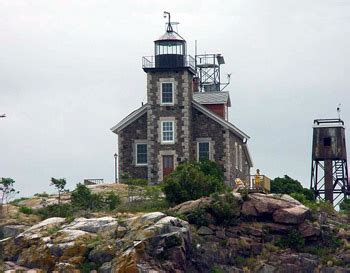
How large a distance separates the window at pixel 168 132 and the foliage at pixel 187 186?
7.98 m

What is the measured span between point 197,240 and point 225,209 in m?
2.49

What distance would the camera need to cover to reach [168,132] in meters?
90.6

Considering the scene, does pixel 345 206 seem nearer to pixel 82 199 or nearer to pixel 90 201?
pixel 90 201

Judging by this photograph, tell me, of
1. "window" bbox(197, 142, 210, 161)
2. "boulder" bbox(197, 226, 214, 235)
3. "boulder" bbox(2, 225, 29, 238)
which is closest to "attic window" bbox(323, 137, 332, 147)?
"window" bbox(197, 142, 210, 161)

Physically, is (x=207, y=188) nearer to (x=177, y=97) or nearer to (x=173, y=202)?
(x=173, y=202)

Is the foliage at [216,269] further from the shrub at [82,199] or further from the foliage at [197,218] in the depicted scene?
the shrub at [82,199]

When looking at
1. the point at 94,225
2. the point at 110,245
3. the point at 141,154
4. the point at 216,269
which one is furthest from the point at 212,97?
the point at 110,245

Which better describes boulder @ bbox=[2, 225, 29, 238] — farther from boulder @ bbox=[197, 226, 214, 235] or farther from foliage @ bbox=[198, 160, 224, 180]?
foliage @ bbox=[198, 160, 224, 180]

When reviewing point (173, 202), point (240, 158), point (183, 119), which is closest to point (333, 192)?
point (240, 158)

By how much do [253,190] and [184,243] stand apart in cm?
822

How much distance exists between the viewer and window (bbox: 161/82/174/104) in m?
90.9

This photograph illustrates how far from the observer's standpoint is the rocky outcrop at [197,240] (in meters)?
74.5

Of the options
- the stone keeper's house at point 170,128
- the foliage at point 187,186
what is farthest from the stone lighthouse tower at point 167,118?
the foliage at point 187,186

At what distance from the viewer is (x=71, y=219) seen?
79125 millimetres
